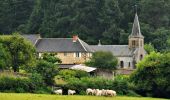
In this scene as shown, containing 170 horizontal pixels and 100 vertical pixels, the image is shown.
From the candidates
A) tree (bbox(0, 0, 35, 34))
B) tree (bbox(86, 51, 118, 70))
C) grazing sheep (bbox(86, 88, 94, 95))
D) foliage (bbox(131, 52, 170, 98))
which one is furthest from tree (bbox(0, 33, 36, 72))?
tree (bbox(0, 0, 35, 34))

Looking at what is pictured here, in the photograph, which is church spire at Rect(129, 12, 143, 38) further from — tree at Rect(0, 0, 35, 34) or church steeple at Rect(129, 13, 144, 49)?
tree at Rect(0, 0, 35, 34)

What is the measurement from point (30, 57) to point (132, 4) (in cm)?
6075

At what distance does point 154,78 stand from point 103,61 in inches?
846

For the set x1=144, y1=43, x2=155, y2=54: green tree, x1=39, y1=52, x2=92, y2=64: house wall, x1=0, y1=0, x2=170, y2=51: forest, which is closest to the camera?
x1=39, y1=52, x2=92, y2=64: house wall

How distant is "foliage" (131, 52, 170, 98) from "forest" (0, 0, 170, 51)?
52.4m

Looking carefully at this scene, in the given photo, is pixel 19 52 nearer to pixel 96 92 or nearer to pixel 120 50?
pixel 96 92

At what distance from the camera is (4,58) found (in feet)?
218

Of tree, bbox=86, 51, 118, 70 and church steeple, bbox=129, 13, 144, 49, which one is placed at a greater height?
church steeple, bbox=129, 13, 144, 49

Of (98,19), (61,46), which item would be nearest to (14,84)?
(61,46)

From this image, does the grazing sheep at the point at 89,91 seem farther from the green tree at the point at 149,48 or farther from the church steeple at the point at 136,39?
the green tree at the point at 149,48

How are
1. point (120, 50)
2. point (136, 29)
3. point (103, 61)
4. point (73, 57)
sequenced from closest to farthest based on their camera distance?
point (103, 61)
point (73, 57)
point (120, 50)
point (136, 29)

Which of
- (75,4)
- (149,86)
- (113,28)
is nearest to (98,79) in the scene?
(149,86)

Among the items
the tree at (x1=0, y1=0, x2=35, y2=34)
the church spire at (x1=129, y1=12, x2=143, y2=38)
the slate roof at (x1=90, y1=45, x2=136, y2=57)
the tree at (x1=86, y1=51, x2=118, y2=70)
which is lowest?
the tree at (x1=86, y1=51, x2=118, y2=70)

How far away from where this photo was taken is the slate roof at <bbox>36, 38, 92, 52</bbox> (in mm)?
95188
